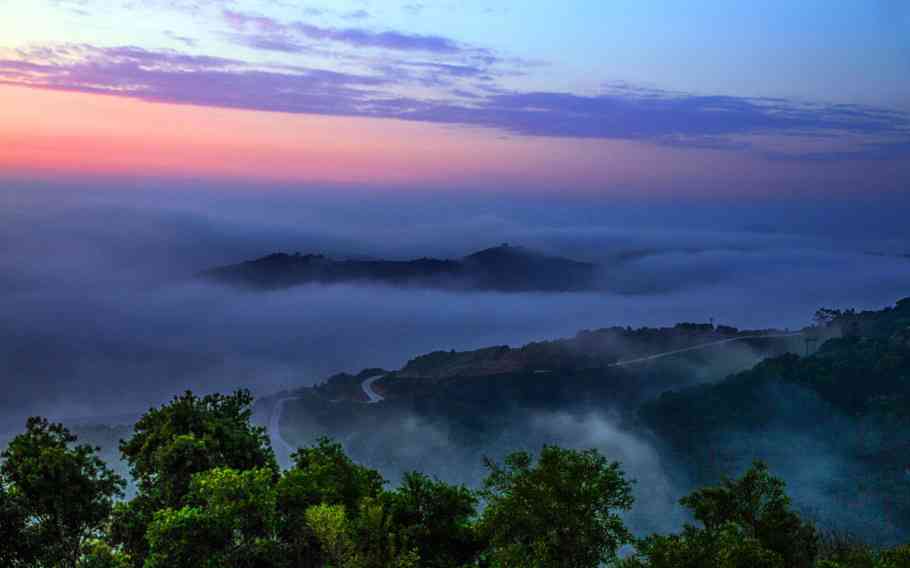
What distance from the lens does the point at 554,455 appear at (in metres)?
21.9

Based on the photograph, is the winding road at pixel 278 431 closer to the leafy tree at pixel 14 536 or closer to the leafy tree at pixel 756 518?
the leafy tree at pixel 14 536

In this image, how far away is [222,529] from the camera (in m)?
21.5

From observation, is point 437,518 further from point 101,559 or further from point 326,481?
point 101,559

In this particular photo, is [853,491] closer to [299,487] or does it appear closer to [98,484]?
[299,487]

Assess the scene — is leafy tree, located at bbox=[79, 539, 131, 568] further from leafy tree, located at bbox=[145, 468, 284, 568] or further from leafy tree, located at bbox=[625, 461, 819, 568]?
leafy tree, located at bbox=[625, 461, 819, 568]

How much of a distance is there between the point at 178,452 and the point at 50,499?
16.0 ft

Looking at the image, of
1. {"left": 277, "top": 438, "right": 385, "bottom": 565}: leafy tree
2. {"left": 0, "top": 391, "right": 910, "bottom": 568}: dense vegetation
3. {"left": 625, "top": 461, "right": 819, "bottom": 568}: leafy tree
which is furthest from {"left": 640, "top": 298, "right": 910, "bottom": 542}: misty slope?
{"left": 277, "top": 438, "right": 385, "bottom": 565}: leafy tree

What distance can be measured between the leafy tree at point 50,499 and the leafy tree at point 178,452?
4.25ft

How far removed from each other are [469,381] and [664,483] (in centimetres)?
4535

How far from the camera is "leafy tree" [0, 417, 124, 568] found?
21281mm

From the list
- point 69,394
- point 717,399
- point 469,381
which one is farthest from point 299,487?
point 69,394

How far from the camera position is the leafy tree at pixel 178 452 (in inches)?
977

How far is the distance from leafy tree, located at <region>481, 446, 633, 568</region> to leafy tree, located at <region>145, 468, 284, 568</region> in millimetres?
6633

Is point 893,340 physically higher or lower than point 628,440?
higher
